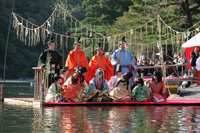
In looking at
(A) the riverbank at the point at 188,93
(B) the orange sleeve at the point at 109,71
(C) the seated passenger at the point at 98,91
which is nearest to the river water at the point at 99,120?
(C) the seated passenger at the point at 98,91

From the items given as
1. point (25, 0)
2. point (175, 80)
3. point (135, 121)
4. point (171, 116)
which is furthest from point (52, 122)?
point (25, 0)

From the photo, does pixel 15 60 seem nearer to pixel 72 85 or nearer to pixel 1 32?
pixel 1 32

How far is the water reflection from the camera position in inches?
313

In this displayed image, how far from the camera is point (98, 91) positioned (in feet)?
43.9

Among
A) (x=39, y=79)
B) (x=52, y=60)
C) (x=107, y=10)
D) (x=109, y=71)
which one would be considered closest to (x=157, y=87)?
(x=109, y=71)

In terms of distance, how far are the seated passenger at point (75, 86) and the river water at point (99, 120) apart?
142cm

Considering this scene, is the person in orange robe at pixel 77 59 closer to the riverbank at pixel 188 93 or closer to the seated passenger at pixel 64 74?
the seated passenger at pixel 64 74

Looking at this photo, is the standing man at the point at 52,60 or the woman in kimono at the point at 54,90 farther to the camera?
the standing man at the point at 52,60

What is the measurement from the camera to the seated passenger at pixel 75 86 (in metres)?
13.2

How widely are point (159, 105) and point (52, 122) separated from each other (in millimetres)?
4667

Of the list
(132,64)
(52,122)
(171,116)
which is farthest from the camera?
(132,64)

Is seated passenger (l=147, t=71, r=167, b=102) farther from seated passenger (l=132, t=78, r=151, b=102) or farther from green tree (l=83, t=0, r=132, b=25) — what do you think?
green tree (l=83, t=0, r=132, b=25)

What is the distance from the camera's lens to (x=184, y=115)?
1006 cm

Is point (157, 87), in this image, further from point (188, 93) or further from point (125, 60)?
point (188, 93)
